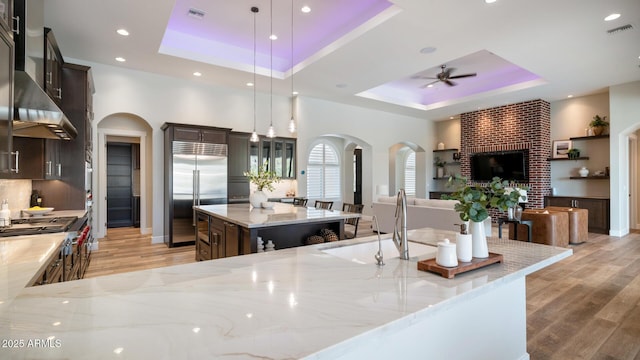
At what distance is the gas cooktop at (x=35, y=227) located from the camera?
2.48 meters

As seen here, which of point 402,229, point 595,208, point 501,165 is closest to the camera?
point 402,229

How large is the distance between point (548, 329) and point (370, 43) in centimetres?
398

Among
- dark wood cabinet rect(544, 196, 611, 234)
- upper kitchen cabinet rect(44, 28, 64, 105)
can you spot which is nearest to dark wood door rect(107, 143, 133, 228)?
upper kitchen cabinet rect(44, 28, 64, 105)

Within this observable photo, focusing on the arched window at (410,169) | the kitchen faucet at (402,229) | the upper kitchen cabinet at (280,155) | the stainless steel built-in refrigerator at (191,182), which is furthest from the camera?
the arched window at (410,169)

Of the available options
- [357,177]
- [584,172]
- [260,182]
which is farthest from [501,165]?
[260,182]

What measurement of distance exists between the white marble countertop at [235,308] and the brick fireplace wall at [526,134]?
771cm

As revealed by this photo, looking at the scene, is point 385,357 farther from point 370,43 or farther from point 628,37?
point 628,37

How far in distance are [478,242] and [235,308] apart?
119cm

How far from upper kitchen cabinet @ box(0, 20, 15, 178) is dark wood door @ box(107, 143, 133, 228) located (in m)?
7.32

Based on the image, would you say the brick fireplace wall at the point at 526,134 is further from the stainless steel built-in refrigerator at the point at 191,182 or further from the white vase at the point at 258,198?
the stainless steel built-in refrigerator at the point at 191,182

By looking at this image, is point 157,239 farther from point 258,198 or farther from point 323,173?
point 323,173

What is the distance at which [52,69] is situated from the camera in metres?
3.57

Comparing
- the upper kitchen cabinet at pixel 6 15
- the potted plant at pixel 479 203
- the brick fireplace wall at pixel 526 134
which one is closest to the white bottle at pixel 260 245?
the potted plant at pixel 479 203

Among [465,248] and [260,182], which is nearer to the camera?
[465,248]
